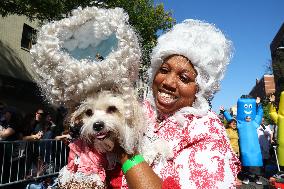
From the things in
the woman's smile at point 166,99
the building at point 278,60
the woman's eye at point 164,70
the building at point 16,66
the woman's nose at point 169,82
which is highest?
the building at point 278,60

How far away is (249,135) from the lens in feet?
27.9

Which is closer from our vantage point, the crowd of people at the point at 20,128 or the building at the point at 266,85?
the crowd of people at the point at 20,128

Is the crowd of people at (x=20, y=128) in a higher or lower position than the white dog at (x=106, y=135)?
higher

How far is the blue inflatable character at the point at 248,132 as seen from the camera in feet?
27.8

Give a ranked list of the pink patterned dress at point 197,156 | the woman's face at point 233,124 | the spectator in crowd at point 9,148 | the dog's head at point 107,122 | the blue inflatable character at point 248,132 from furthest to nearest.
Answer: the woman's face at point 233,124
the blue inflatable character at point 248,132
the spectator in crowd at point 9,148
the dog's head at point 107,122
the pink patterned dress at point 197,156

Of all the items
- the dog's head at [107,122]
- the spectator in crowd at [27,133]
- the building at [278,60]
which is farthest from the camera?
the building at [278,60]

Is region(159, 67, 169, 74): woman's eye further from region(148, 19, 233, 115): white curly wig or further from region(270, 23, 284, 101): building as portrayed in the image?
region(270, 23, 284, 101): building

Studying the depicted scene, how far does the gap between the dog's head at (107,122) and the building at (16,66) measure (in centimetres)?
1570

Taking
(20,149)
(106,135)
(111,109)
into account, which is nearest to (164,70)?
(111,109)

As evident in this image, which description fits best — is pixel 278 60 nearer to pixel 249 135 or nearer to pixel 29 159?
pixel 249 135

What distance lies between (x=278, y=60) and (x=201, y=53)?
33771 mm

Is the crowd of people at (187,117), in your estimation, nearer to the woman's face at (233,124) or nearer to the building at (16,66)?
the woman's face at (233,124)

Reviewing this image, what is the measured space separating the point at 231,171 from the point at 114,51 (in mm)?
896

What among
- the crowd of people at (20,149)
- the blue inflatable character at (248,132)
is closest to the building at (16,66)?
the crowd of people at (20,149)
